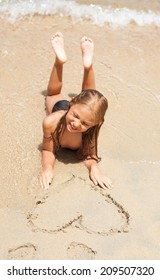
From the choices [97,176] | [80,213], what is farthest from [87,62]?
[80,213]

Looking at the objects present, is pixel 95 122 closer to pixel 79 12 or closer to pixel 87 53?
pixel 87 53

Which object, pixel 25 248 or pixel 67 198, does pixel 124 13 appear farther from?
pixel 25 248

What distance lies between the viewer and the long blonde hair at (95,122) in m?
3.01

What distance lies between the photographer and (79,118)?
3006mm

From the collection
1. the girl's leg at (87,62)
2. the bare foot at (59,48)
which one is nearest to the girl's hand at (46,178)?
the girl's leg at (87,62)

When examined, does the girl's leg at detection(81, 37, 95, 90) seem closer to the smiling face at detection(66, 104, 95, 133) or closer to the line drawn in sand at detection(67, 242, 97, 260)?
the smiling face at detection(66, 104, 95, 133)

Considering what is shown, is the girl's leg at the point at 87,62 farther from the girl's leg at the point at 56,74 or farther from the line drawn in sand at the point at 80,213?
the line drawn in sand at the point at 80,213

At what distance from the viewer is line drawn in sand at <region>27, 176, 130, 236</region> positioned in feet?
9.32

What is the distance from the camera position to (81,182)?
3188mm

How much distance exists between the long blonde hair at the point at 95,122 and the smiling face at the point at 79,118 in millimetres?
31

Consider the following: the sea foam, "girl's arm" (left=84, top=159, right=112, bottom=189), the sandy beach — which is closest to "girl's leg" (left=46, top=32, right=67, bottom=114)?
the sandy beach
